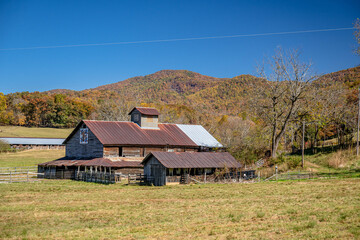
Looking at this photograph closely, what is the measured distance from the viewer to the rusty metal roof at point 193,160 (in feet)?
126

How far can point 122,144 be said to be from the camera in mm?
48031

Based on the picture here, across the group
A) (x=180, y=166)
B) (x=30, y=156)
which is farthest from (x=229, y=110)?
(x=180, y=166)

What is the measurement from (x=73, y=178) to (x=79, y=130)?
749 centimetres

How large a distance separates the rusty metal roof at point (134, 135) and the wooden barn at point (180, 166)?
900cm

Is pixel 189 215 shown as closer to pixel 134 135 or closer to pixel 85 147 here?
pixel 134 135

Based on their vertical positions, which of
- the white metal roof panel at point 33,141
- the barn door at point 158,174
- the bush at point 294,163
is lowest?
the barn door at point 158,174

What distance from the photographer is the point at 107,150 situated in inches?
1864

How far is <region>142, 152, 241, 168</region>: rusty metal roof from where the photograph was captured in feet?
126

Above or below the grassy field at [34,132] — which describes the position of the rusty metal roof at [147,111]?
above

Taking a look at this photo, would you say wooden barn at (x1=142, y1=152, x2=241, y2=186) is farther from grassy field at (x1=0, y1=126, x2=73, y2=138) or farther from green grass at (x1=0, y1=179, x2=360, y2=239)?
grassy field at (x1=0, y1=126, x2=73, y2=138)

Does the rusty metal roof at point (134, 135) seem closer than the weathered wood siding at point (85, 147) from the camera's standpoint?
No

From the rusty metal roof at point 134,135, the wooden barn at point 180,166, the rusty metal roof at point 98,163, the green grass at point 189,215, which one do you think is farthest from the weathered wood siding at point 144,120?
the green grass at point 189,215

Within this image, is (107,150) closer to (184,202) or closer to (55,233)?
(184,202)

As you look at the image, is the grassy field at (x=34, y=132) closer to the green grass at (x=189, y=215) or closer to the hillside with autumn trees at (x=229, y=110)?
the hillside with autumn trees at (x=229, y=110)
